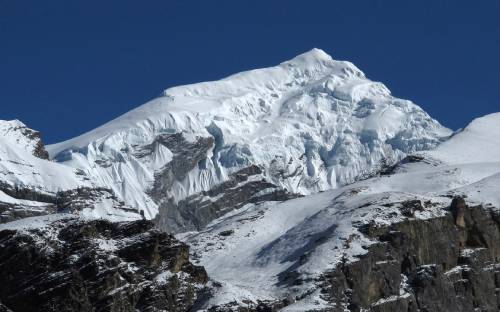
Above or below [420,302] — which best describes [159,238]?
above

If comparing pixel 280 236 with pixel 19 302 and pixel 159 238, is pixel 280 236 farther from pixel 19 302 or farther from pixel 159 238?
pixel 19 302

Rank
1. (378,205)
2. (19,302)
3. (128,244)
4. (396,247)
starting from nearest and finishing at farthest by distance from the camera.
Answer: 1. (19,302)
2. (128,244)
3. (396,247)
4. (378,205)

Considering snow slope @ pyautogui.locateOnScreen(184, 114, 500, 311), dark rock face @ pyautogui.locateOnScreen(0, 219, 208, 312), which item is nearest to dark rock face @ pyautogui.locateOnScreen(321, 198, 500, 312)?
snow slope @ pyautogui.locateOnScreen(184, 114, 500, 311)

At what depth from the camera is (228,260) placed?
19388 cm

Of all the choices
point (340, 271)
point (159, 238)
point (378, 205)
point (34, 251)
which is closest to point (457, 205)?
point (378, 205)

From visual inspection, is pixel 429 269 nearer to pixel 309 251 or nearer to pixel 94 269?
pixel 309 251

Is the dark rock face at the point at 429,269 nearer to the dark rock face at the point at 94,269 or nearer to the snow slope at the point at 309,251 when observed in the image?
the snow slope at the point at 309,251

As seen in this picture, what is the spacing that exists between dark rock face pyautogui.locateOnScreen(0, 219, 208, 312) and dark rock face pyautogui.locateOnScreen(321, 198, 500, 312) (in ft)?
60.2

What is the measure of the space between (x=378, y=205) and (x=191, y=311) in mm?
38157

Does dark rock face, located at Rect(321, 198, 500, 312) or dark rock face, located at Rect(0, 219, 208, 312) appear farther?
dark rock face, located at Rect(321, 198, 500, 312)

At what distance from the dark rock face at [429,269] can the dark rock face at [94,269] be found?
18350 millimetres

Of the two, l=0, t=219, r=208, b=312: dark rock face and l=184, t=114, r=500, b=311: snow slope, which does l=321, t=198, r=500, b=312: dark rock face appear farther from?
l=0, t=219, r=208, b=312: dark rock face

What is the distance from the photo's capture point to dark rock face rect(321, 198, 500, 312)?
16475 cm

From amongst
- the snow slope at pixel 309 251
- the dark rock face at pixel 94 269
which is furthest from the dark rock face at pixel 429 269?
the dark rock face at pixel 94 269
